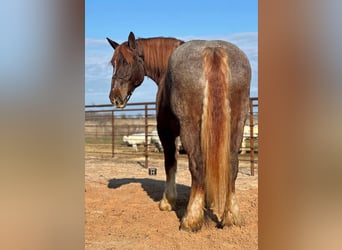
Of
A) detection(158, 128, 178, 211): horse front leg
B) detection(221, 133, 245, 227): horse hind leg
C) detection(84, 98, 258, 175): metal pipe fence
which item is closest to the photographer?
detection(84, 98, 258, 175): metal pipe fence

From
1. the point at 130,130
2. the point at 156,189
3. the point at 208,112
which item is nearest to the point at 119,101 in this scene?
the point at 130,130

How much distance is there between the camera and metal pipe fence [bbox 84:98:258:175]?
70 centimetres

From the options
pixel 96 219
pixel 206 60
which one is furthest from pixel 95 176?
pixel 206 60

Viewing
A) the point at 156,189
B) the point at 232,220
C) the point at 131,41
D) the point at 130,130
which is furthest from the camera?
the point at 156,189

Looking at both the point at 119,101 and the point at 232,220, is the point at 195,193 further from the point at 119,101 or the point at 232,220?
the point at 119,101

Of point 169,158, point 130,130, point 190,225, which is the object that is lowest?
point 190,225

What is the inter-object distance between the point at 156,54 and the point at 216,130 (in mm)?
477

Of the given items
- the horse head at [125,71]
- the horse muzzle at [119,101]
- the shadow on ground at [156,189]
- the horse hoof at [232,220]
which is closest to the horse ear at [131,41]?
the horse head at [125,71]

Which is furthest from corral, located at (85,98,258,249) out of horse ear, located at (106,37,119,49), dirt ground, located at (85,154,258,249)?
horse ear, located at (106,37,119,49)

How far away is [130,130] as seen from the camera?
3.46 feet

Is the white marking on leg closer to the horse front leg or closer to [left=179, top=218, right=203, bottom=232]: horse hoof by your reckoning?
the horse front leg

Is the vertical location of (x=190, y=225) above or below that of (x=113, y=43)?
below
